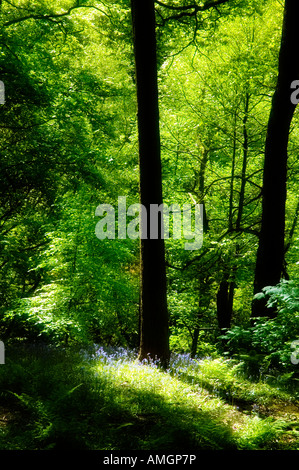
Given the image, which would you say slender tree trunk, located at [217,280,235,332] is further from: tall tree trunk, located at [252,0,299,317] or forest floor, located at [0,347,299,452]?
forest floor, located at [0,347,299,452]

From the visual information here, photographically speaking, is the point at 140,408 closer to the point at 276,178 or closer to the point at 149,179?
the point at 149,179

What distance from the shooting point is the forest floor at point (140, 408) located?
11.6 feet

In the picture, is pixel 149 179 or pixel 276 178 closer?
pixel 149 179

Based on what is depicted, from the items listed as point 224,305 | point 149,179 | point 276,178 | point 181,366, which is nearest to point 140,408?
point 181,366

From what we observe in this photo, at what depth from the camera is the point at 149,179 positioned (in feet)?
21.7

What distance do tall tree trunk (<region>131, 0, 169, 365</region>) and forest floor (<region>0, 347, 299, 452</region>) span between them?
0.64 m

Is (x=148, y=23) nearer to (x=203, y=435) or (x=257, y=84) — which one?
(x=257, y=84)

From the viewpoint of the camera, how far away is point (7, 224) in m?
10.9

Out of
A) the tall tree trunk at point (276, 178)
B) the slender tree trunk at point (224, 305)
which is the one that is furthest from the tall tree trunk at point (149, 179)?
the slender tree trunk at point (224, 305)

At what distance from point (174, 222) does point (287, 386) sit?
26.0 ft

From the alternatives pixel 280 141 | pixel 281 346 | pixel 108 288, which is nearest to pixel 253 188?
pixel 280 141

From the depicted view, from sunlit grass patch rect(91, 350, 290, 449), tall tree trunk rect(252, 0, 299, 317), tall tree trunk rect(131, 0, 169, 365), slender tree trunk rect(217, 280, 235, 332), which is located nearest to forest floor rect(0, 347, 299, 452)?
sunlit grass patch rect(91, 350, 290, 449)

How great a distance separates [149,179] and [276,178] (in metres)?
3.01

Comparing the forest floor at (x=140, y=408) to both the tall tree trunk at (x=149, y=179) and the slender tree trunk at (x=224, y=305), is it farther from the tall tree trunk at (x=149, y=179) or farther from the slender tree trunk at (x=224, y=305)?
the slender tree trunk at (x=224, y=305)
